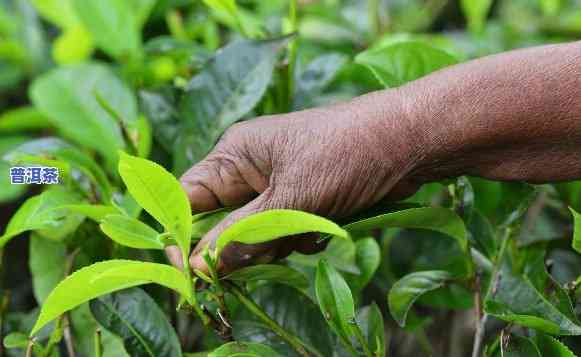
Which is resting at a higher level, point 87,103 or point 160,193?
point 160,193

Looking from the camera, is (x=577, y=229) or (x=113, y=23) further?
(x=113, y=23)

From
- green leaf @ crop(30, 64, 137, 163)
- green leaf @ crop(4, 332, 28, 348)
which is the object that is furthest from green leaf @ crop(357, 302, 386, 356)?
green leaf @ crop(30, 64, 137, 163)

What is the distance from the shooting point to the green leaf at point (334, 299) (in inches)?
32.7

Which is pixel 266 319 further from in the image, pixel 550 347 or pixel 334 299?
pixel 550 347

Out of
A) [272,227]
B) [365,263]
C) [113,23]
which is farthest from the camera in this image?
[113,23]

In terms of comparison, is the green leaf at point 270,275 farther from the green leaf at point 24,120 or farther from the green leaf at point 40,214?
the green leaf at point 24,120

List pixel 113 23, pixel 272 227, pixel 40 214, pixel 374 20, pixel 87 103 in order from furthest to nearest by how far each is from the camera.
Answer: pixel 374 20
pixel 113 23
pixel 87 103
pixel 40 214
pixel 272 227

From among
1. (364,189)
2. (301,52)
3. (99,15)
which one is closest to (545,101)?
(364,189)

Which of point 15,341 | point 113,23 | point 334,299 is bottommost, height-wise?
point 15,341

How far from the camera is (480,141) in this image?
0.87m

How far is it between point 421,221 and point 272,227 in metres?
0.23

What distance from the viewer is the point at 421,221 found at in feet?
2.88

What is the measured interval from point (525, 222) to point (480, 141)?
1.75 ft

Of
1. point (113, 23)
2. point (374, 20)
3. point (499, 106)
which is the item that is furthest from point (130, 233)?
point (374, 20)
